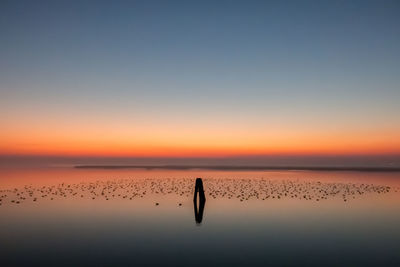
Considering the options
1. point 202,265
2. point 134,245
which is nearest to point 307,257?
point 202,265

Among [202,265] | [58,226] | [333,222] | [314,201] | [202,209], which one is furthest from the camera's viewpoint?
[314,201]

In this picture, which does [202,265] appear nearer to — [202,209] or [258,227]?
[258,227]

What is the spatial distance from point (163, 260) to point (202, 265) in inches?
72.8

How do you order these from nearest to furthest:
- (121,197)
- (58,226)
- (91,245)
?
(91,245), (58,226), (121,197)

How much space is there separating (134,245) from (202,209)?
12.8 meters

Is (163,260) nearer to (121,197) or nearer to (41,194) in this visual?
(121,197)

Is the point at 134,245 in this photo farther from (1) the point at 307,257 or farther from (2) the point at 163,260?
(1) the point at 307,257

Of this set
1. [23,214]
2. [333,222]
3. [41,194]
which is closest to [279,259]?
[333,222]

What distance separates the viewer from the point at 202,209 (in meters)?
30.2

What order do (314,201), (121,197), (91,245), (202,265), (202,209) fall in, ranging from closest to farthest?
(202,265) → (91,245) → (202,209) → (314,201) → (121,197)

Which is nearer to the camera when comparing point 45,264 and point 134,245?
point 45,264

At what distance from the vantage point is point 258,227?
23.2 m

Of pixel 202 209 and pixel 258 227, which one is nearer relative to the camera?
pixel 258 227

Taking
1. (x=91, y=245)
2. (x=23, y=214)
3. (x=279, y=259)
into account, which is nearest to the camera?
(x=279, y=259)
